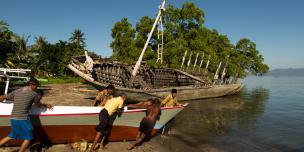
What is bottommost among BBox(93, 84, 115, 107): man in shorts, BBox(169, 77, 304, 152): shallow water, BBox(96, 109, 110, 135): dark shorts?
BBox(169, 77, 304, 152): shallow water

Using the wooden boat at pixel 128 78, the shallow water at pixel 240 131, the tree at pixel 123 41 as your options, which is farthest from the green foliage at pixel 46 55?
the shallow water at pixel 240 131

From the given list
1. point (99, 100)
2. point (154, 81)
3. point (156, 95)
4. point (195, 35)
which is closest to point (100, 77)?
point (156, 95)

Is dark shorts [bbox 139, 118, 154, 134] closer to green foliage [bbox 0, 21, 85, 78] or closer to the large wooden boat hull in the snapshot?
the large wooden boat hull

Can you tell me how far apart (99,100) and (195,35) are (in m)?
30.9

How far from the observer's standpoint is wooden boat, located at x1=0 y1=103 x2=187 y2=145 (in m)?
7.73

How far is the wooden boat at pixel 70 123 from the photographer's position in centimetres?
773

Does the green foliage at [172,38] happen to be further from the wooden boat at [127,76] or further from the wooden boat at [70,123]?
the wooden boat at [70,123]

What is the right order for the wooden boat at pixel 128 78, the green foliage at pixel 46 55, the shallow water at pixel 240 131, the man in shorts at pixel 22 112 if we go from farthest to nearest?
the green foliage at pixel 46 55 < the wooden boat at pixel 128 78 < the shallow water at pixel 240 131 < the man in shorts at pixel 22 112

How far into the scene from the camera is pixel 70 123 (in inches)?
324

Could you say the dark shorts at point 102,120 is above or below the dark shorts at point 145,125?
above

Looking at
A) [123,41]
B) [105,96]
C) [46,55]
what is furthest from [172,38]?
[105,96]

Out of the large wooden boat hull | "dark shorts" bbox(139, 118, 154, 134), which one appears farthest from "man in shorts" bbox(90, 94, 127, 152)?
the large wooden boat hull

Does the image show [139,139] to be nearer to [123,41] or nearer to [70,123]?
[70,123]

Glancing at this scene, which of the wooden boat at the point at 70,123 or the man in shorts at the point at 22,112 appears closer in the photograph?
the man in shorts at the point at 22,112
